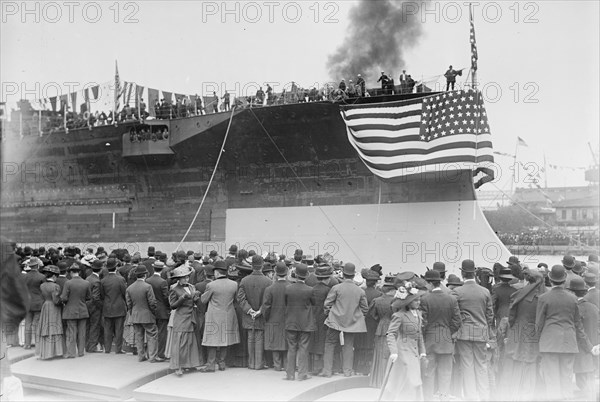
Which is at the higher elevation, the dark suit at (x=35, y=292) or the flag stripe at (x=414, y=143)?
the flag stripe at (x=414, y=143)

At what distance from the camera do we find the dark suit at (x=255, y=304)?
7.20 meters

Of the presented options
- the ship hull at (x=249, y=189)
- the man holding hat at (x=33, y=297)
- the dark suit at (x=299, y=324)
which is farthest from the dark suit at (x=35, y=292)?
the ship hull at (x=249, y=189)

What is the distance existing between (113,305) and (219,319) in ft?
6.64

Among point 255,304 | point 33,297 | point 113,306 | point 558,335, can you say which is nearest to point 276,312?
point 255,304

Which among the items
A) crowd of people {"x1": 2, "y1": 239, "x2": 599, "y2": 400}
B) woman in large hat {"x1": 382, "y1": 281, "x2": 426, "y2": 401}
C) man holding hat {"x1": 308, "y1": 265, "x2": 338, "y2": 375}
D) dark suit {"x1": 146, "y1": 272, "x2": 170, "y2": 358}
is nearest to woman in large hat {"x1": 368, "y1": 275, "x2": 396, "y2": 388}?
crowd of people {"x1": 2, "y1": 239, "x2": 599, "y2": 400}

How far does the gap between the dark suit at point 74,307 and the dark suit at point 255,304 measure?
2438mm

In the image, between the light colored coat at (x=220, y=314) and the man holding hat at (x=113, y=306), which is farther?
the man holding hat at (x=113, y=306)

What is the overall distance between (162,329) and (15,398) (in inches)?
177

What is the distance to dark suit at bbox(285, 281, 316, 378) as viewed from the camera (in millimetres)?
6676

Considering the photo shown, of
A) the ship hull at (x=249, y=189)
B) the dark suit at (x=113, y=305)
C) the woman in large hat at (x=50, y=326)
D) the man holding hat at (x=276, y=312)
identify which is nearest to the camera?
the man holding hat at (x=276, y=312)

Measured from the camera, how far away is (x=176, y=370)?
701 centimetres

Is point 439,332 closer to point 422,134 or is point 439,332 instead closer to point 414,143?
point 414,143

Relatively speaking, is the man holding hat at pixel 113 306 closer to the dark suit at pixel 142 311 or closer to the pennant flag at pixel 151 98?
the dark suit at pixel 142 311

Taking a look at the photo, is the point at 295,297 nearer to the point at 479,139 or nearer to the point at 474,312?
the point at 474,312
